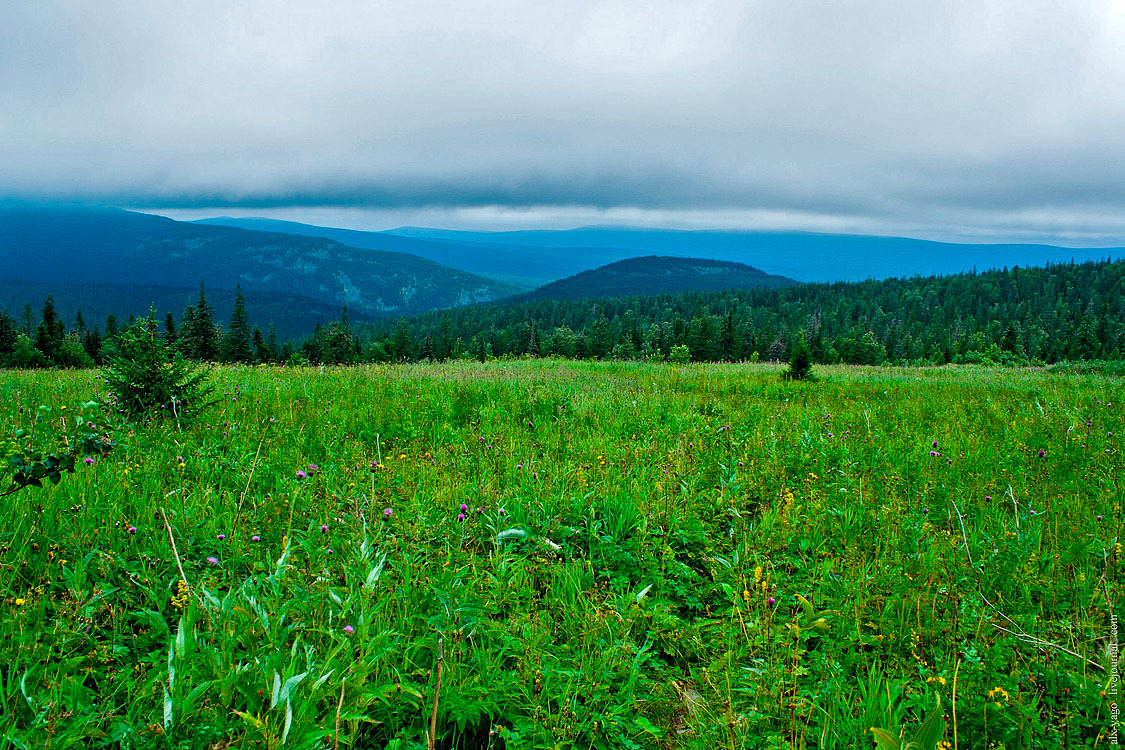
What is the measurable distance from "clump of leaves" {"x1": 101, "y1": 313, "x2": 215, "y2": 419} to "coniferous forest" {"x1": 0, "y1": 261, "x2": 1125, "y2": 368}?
28.3m

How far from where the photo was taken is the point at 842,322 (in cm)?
15362

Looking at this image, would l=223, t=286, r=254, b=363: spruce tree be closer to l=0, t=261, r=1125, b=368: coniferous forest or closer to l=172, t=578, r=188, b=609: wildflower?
l=0, t=261, r=1125, b=368: coniferous forest

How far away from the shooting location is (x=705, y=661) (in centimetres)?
279

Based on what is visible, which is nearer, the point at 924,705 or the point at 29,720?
the point at 29,720

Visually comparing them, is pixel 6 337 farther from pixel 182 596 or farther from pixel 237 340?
pixel 182 596

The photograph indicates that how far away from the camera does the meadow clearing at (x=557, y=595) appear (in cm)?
216

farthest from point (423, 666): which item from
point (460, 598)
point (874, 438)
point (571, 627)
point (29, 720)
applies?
point (874, 438)

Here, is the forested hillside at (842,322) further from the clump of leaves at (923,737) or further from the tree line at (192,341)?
the clump of leaves at (923,737)

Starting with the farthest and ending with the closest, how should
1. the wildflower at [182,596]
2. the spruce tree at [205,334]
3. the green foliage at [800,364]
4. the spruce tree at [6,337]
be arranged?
the spruce tree at [6,337] → the spruce tree at [205,334] → the green foliage at [800,364] → the wildflower at [182,596]

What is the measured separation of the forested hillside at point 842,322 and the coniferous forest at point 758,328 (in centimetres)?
44

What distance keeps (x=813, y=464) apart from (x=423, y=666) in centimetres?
443

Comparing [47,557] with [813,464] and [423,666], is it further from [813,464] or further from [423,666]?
[813,464]

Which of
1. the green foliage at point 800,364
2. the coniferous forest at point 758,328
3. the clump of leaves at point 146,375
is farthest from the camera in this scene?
the coniferous forest at point 758,328

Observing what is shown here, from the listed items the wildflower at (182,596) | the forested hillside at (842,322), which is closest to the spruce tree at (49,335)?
the forested hillside at (842,322)
